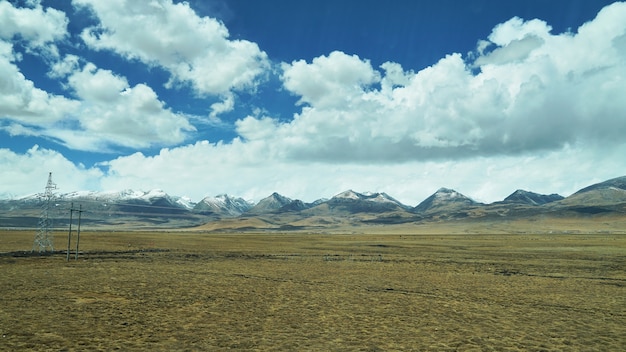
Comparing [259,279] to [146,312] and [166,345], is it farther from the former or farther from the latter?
[166,345]

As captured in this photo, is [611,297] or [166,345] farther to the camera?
[611,297]

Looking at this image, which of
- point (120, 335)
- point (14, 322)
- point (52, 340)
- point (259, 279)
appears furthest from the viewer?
point (259, 279)

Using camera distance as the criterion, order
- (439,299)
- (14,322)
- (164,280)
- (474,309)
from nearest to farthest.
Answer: (14,322) → (474,309) → (439,299) → (164,280)

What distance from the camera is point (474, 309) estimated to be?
81.0ft

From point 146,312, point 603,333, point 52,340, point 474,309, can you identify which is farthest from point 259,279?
point 603,333

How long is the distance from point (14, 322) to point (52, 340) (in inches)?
161

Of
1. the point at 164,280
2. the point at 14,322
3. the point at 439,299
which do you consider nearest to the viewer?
the point at 14,322

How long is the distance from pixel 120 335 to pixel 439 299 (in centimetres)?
1959

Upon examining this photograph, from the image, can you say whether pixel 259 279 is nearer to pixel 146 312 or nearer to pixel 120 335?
pixel 146 312

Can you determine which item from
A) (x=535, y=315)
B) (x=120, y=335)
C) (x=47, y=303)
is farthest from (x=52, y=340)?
(x=535, y=315)

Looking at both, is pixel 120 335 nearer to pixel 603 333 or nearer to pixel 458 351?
pixel 458 351

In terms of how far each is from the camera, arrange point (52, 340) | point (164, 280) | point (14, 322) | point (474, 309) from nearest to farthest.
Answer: point (52, 340) → point (14, 322) → point (474, 309) → point (164, 280)

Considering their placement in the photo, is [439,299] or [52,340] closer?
[52,340]

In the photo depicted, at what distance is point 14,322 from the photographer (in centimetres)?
1894
